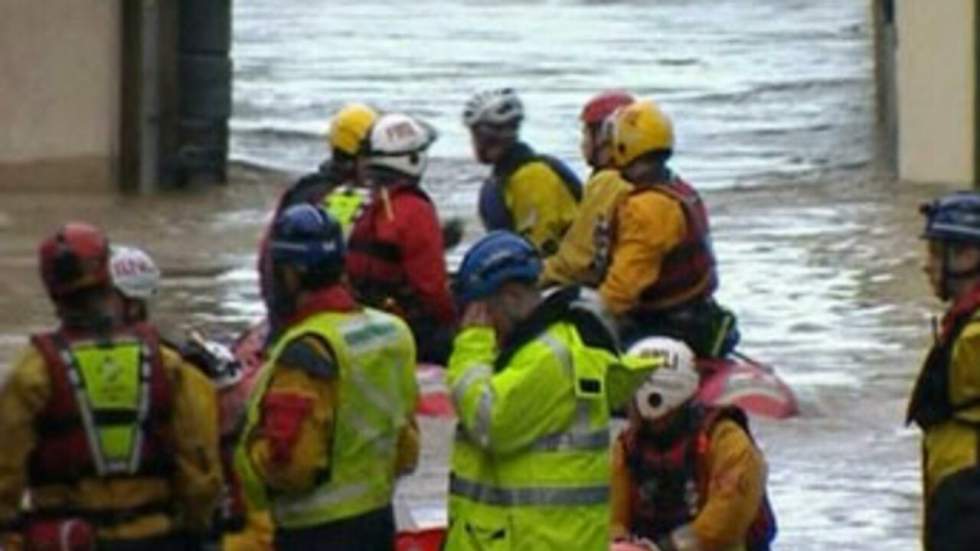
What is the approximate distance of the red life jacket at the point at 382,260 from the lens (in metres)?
15.6

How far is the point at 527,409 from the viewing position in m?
9.78

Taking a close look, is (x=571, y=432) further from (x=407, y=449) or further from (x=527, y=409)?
(x=407, y=449)

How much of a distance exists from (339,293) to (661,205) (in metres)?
5.83

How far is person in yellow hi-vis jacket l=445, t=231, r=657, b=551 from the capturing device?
386 inches

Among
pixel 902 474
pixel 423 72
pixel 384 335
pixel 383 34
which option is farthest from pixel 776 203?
pixel 384 335

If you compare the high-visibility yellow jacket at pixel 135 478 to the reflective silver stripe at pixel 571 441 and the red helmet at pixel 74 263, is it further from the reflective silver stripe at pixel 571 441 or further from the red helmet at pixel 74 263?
the reflective silver stripe at pixel 571 441

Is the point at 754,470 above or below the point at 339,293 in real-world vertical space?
below

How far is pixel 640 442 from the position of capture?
11.3m

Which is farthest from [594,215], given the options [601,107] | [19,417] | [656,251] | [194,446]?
[19,417]

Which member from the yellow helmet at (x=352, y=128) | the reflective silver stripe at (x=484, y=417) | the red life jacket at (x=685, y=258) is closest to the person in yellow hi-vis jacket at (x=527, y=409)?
the reflective silver stripe at (x=484, y=417)

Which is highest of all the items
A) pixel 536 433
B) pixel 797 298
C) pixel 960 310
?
pixel 960 310

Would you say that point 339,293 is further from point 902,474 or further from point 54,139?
point 54,139

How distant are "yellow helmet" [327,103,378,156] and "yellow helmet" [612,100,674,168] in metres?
1.08

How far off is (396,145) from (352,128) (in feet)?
1.21
